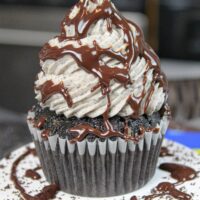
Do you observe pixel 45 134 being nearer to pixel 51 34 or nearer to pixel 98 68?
pixel 98 68

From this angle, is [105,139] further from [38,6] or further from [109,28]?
[38,6]

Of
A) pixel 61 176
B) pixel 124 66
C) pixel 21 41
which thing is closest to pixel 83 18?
pixel 124 66

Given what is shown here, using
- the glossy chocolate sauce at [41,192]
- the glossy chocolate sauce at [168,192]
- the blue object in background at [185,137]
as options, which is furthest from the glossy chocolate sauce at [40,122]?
the blue object in background at [185,137]

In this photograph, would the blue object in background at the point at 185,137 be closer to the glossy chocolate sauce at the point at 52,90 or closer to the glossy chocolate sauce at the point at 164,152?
the glossy chocolate sauce at the point at 164,152

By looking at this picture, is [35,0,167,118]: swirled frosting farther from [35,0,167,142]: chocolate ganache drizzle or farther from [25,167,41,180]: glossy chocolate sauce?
[25,167,41,180]: glossy chocolate sauce

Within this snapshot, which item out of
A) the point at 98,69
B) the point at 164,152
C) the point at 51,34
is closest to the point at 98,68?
the point at 98,69
